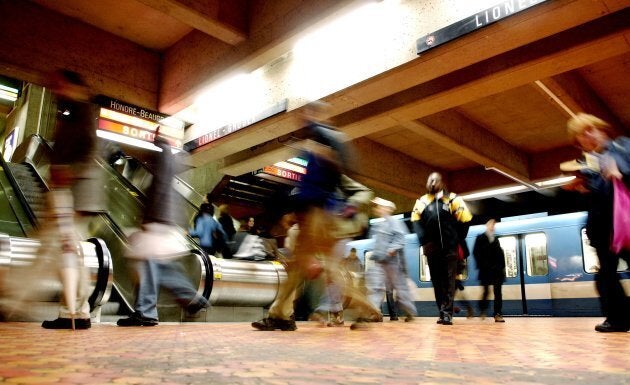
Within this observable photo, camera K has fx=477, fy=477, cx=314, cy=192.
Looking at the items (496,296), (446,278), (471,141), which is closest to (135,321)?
(446,278)

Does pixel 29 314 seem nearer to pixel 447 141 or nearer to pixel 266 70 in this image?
pixel 266 70

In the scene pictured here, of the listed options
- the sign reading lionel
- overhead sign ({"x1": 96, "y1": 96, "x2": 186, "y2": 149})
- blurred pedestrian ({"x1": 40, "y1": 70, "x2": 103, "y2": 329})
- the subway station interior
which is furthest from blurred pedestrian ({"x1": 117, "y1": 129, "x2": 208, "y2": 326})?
overhead sign ({"x1": 96, "y1": 96, "x2": 186, "y2": 149})

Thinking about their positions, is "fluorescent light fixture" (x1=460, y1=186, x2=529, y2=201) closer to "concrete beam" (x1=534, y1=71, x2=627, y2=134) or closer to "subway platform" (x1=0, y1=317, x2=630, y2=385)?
"concrete beam" (x1=534, y1=71, x2=627, y2=134)

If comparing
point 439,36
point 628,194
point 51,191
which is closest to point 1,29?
point 51,191

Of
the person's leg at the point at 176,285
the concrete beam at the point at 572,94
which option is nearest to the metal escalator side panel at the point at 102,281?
the person's leg at the point at 176,285

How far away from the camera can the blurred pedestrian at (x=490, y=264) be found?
7719 mm

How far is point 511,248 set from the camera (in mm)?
10695

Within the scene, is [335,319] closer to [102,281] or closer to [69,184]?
[102,281]

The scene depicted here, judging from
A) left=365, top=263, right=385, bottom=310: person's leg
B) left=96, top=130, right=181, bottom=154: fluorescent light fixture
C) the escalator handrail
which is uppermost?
left=96, top=130, right=181, bottom=154: fluorescent light fixture

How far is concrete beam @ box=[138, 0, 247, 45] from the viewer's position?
20.7 feet

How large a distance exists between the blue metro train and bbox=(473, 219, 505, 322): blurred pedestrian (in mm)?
1693

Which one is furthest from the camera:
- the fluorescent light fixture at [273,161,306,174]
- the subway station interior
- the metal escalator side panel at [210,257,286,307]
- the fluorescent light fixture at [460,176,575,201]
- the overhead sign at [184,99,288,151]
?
the fluorescent light fixture at [460,176,575,201]

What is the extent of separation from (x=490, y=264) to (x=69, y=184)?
6541 millimetres

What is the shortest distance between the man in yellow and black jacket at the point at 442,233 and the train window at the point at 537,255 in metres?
4.99
